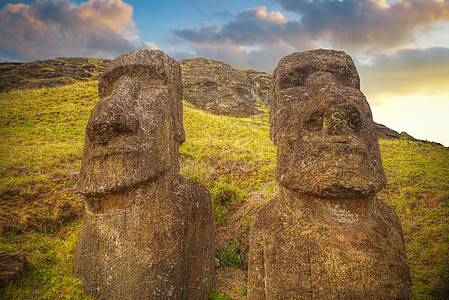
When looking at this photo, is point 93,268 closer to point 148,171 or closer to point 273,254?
point 148,171

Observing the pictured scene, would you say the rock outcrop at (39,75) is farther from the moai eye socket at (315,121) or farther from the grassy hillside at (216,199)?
the moai eye socket at (315,121)

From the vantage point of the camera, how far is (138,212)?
3.13 metres

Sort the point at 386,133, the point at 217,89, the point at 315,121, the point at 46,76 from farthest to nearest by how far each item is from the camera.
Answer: the point at 217,89 → the point at 46,76 → the point at 386,133 → the point at 315,121

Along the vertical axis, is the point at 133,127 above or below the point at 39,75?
below

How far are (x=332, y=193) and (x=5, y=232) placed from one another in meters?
5.06

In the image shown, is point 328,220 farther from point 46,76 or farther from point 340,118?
point 46,76

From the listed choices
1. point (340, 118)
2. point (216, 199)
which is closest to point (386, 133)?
point (216, 199)

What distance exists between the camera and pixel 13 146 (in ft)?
26.6

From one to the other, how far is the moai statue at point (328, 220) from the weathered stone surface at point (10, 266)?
2.78m

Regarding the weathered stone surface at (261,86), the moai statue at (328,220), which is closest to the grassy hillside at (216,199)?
the moai statue at (328,220)

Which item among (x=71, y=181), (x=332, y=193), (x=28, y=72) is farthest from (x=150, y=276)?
(x=28, y=72)

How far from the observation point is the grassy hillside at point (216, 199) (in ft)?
12.0

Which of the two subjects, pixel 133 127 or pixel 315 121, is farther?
pixel 133 127

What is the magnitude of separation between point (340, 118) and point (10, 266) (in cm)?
402
